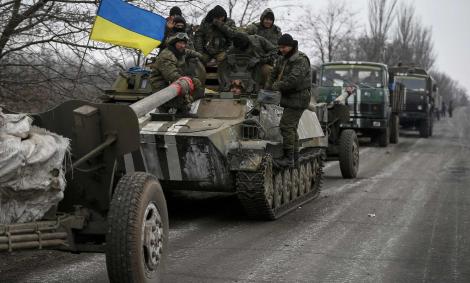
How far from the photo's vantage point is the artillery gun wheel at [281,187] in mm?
9203

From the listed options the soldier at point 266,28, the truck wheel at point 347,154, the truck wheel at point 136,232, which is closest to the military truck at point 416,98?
the truck wheel at point 347,154

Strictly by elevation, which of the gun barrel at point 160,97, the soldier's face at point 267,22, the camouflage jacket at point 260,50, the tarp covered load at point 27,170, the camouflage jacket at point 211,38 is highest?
the soldier's face at point 267,22

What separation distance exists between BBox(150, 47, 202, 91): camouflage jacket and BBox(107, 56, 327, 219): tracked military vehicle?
1.29ft

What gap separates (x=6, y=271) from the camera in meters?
6.64

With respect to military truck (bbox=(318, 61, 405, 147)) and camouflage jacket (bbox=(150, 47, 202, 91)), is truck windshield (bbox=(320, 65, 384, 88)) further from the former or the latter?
camouflage jacket (bbox=(150, 47, 202, 91))

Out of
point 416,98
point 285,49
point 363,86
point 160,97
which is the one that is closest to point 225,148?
point 285,49

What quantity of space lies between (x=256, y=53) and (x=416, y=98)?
65.9ft

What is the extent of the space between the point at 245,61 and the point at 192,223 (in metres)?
2.73

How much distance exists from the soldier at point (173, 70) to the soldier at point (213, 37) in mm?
1344

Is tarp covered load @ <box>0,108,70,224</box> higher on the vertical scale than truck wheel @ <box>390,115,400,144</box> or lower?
higher

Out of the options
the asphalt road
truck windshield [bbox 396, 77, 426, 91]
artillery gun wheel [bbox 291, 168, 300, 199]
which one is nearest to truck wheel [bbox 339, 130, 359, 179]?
the asphalt road

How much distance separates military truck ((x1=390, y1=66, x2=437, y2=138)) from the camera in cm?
3014

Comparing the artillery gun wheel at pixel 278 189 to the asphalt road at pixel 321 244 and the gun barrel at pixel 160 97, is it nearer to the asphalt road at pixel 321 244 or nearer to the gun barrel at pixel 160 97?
the asphalt road at pixel 321 244

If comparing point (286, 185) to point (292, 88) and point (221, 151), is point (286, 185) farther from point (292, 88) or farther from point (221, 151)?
point (221, 151)
